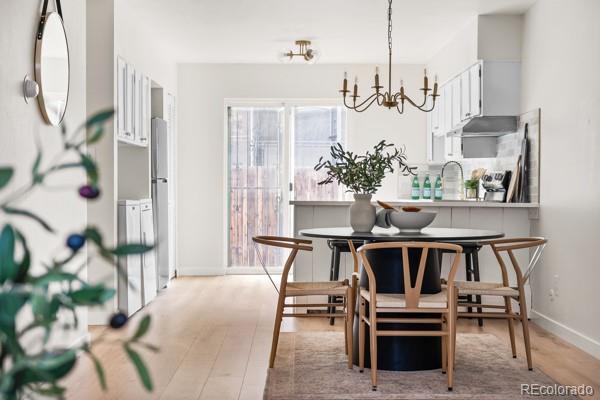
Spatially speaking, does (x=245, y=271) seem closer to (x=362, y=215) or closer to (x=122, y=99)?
(x=122, y=99)

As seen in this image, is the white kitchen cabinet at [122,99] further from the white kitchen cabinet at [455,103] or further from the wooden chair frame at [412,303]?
the white kitchen cabinet at [455,103]

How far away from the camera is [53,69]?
3.71 meters

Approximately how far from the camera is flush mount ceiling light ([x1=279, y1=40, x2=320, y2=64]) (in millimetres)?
7133

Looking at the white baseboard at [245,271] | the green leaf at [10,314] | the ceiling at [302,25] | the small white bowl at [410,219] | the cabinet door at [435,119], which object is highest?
the ceiling at [302,25]

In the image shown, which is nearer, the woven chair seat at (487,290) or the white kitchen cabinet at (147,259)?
the woven chair seat at (487,290)

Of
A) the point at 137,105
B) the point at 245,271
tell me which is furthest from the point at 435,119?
the point at 137,105

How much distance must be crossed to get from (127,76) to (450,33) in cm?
313

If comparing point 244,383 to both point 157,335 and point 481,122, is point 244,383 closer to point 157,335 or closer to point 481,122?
point 157,335

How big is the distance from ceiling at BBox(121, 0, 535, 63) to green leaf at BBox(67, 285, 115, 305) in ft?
17.5

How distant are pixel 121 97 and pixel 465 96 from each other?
3.00 metres

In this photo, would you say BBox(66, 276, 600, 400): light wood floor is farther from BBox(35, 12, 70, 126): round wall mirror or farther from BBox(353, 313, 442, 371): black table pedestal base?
BBox(35, 12, 70, 126): round wall mirror

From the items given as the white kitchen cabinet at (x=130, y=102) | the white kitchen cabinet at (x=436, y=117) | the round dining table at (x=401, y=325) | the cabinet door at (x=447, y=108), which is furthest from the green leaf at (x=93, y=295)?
the white kitchen cabinet at (x=436, y=117)

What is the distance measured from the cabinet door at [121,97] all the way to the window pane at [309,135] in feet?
10.3

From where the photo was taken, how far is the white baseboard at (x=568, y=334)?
4.30m
